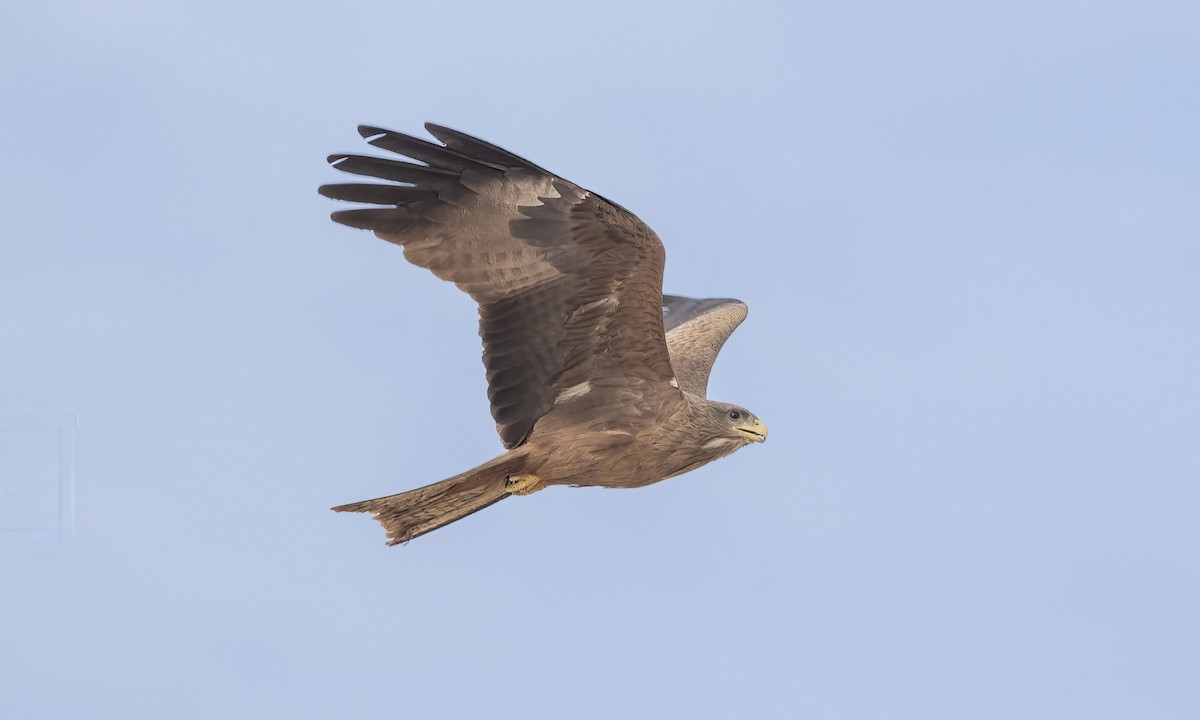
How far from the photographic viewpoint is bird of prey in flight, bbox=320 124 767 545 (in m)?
12.0

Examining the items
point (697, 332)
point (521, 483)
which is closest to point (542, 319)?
point (521, 483)

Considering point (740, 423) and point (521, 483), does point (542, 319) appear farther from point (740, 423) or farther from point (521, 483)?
point (740, 423)

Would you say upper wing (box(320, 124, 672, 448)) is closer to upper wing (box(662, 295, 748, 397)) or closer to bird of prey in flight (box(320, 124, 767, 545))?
bird of prey in flight (box(320, 124, 767, 545))

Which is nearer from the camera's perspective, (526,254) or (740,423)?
(526,254)

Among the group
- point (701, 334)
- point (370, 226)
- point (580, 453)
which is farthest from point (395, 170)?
point (701, 334)

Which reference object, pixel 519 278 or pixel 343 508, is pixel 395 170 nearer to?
pixel 519 278

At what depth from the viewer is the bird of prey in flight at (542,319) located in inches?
472

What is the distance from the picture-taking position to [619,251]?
476 inches

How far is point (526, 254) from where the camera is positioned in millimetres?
12227

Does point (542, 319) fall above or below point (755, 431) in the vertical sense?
above

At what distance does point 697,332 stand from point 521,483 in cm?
324

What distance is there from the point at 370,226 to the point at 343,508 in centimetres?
176

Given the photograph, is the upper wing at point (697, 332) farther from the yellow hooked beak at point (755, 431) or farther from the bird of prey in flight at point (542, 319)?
the bird of prey in flight at point (542, 319)

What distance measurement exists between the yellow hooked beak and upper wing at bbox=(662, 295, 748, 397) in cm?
110
